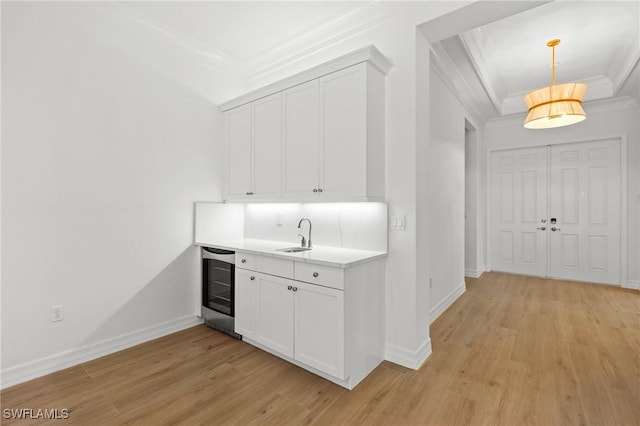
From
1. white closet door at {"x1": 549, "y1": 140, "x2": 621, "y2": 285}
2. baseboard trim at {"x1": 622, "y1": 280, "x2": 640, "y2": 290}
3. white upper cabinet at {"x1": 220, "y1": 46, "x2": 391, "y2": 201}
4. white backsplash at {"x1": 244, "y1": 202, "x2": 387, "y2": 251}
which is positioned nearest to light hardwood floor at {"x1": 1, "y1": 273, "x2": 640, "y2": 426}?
white backsplash at {"x1": 244, "y1": 202, "x2": 387, "y2": 251}

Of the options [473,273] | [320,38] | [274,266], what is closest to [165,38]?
[320,38]

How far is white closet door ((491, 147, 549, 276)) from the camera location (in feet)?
18.3

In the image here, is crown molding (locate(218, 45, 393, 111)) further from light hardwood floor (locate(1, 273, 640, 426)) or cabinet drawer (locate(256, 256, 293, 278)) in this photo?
light hardwood floor (locate(1, 273, 640, 426))

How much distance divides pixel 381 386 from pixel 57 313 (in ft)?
8.62

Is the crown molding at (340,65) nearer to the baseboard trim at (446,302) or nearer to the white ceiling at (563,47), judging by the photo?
the white ceiling at (563,47)

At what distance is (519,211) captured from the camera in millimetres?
5785

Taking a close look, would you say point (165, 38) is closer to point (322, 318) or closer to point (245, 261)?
point (245, 261)

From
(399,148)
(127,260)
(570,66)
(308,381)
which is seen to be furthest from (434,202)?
(127,260)

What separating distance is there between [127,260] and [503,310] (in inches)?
170

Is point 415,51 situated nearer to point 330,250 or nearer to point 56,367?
point 330,250

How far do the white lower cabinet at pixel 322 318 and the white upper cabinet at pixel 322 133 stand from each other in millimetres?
→ 666

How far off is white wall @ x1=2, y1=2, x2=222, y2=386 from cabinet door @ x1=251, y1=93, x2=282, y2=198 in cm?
73

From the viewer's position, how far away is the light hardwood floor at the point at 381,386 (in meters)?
1.91

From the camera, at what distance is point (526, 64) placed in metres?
4.17
